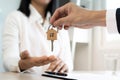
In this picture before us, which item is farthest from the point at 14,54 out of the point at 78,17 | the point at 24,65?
the point at 78,17

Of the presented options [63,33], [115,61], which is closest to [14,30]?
[63,33]

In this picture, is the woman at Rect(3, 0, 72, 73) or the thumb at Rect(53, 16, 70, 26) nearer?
the thumb at Rect(53, 16, 70, 26)

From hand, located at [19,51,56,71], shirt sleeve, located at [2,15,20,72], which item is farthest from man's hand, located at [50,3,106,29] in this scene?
shirt sleeve, located at [2,15,20,72]

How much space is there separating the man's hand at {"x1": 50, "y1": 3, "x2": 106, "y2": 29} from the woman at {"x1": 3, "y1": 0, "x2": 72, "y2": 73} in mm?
344

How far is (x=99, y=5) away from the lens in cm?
201

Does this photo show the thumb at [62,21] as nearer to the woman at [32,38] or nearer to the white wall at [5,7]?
the woman at [32,38]

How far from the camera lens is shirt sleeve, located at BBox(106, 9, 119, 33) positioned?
2.20ft

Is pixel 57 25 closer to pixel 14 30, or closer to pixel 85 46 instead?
pixel 14 30

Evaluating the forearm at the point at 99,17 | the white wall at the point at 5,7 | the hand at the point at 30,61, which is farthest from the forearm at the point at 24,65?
the white wall at the point at 5,7

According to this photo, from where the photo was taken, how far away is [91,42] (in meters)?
2.05

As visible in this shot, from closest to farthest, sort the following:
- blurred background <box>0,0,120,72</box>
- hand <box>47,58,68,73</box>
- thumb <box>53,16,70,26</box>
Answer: thumb <box>53,16,70,26</box>, hand <box>47,58,68,73</box>, blurred background <box>0,0,120,72</box>

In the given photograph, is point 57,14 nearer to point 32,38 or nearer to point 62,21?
point 62,21

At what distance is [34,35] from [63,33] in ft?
0.67

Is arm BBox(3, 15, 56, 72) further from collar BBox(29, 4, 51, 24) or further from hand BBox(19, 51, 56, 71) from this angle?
collar BBox(29, 4, 51, 24)
